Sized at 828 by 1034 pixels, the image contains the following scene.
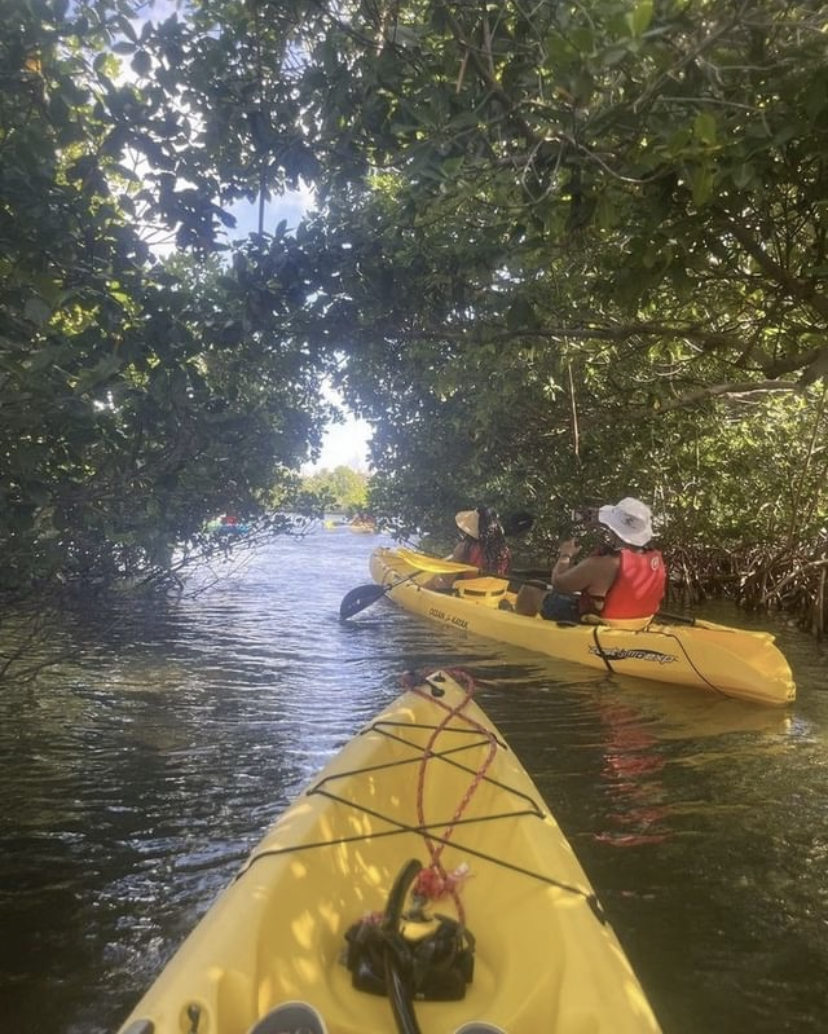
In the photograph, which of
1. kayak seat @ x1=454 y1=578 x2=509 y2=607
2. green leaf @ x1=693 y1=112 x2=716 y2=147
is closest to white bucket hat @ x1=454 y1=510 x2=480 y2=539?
kayak seat @ x1=454 y1=578 x2=509 y2=607

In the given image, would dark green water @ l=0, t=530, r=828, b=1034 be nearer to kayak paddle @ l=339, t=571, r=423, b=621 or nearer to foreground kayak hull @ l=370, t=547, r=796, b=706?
foreground kayak hull @ l=370, t=547, r=796, b=706

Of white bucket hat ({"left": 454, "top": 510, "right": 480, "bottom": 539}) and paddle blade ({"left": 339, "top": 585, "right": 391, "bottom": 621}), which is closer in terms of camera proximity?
paddle blade ({"left": 339, "top": 585, "right": 391, "bottom": 621})

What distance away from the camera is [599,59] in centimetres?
228

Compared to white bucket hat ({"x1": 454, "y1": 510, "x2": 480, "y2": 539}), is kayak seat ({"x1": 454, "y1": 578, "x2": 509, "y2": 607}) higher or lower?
lower

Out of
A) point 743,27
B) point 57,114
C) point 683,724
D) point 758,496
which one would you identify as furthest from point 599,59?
point 758,496

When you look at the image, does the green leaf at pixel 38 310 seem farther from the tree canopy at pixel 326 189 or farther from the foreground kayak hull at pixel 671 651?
the foreground kayak hull at pixel 671 651

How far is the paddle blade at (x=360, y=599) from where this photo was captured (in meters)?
12.0

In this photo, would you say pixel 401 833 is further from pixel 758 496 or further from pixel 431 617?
pixel 758 496

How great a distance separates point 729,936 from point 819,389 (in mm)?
9098

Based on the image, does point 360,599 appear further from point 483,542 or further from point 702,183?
point 702,183

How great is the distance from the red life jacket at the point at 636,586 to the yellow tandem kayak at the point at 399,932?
4643 millimetres

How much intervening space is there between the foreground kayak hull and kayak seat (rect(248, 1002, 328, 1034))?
6103 mm

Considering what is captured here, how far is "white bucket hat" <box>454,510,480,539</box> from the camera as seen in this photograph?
1303 cm

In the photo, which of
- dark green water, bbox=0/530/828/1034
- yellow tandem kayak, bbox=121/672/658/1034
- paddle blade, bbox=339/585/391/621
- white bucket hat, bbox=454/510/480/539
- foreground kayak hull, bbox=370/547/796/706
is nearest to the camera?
yellow tandem kayak, bbox=121/672/658/1034
